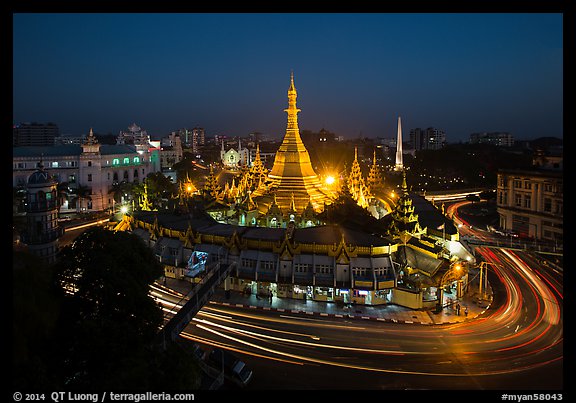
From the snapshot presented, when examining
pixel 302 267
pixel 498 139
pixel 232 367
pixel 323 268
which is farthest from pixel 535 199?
pixel 498 139

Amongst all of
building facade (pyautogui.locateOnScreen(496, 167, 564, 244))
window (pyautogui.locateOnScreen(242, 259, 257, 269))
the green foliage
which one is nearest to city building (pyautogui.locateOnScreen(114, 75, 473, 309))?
window (pyautogui.locateOnScreen(242, 259, 257, 269))

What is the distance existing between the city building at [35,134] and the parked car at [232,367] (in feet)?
463

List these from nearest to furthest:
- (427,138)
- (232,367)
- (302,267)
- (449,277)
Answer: (232,367), (449,277), (302,267), (427,138)

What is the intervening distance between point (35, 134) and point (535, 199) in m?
150

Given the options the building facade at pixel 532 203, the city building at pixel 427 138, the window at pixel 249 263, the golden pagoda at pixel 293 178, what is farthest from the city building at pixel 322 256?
the city building at pixel 427 138

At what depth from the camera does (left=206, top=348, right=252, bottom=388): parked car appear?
1621cm

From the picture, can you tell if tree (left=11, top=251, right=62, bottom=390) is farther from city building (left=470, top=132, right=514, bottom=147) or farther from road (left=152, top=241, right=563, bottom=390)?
city building (left=470, top=132, right=514, bottom=147)

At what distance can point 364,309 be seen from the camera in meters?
24.1

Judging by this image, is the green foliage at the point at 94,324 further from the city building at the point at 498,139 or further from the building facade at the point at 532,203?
the city building at the point at 498,139

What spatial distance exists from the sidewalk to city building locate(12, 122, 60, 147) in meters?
135

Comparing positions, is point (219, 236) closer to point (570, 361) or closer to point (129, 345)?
point (129, 345)

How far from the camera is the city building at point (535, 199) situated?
40.8 meters

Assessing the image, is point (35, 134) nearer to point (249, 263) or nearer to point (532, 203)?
point (249, 263)
